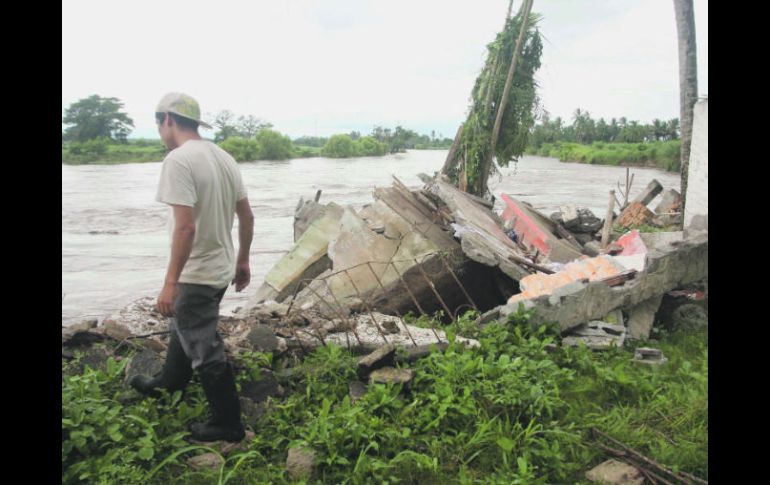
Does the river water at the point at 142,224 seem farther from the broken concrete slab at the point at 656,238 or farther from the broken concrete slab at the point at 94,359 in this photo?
the broken concrete slab at the point at 656,238

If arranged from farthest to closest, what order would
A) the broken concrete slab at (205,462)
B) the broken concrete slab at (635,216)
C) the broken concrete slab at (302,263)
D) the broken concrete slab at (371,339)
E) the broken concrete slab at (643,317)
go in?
the broken concrete slab at (635,216), the broken concrete slab at (302,263), the broken concrete slab at (643,317), the broken concrete slab at (371,339), the broken concrete slab at (205,462)

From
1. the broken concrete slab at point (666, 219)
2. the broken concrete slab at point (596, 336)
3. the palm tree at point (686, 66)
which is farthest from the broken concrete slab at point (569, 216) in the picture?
the broken concrete slab at point (596, 336)

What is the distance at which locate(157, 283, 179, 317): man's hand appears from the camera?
2697mm

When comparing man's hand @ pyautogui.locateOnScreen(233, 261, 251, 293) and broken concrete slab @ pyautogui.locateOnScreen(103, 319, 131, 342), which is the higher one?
man's hand @ pyautogui.locateOnScreen(233, 261, 251, 293)

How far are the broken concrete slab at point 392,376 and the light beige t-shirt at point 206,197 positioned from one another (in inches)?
45.5

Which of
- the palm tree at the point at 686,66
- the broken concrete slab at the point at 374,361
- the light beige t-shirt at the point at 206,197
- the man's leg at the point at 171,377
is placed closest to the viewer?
the light beige t-shirt at the point at 206,197

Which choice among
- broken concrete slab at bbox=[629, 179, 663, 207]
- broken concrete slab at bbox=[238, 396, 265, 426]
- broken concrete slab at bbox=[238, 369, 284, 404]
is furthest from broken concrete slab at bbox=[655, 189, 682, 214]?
broken concrete slab at bbox=[238, 396, 265, 426]

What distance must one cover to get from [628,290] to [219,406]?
12.3 feet

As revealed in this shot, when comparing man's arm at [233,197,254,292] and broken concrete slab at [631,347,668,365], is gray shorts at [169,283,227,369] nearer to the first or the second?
man's arm at [233,197,254,292]

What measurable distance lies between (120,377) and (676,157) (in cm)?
4289

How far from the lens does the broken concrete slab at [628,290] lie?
14.9 ft

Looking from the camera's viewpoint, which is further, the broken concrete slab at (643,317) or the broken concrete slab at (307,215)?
the broken concrete slab at (307,215)
